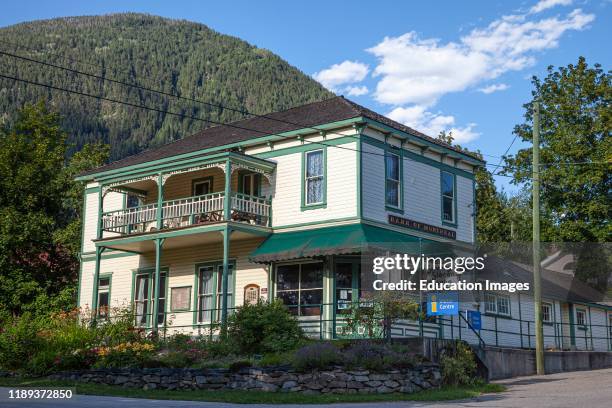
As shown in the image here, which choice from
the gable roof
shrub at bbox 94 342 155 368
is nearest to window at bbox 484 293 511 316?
the gable roof

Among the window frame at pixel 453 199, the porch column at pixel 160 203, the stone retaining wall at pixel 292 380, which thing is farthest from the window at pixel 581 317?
the porch column at pixel 160 203

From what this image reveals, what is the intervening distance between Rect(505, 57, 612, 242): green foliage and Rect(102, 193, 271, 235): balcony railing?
16020 mm

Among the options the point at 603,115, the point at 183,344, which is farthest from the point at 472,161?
the point at 183,344

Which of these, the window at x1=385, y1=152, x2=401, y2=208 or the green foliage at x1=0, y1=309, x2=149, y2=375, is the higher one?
the window at x1=385, y1=152, x2=401, y2=208

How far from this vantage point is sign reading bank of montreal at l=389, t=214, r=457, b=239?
27297 mm

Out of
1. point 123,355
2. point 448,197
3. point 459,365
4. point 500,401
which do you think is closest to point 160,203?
point 123,355

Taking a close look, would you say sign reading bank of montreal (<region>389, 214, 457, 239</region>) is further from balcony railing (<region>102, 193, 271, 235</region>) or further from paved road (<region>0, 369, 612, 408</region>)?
paved road (<region>0, 369, 612, 408</region>)

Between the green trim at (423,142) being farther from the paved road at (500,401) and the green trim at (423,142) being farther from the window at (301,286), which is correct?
the paved road at (500,401)

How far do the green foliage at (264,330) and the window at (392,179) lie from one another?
6.42 meters

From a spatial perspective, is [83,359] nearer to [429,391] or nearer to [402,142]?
[429,391]

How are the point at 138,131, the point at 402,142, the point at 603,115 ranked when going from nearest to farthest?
1. the point at 402,142
2. the point at 603,115
3. the point at 138,131

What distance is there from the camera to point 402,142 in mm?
28172

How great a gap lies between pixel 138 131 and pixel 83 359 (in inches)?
6498

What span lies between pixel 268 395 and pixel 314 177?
10218 millimetres
